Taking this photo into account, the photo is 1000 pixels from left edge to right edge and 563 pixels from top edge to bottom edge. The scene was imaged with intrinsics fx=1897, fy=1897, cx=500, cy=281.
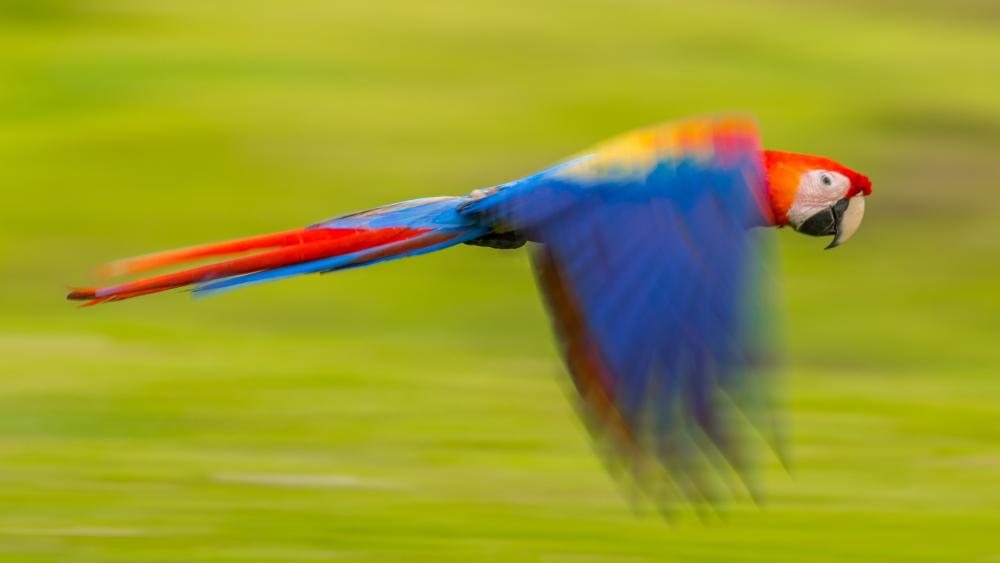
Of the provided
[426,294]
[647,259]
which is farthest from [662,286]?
[426,294]

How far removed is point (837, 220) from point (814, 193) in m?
0.20

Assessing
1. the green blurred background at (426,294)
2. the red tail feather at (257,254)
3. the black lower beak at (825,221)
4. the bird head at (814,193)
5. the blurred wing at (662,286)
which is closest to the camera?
the blurred wing at (662,286)

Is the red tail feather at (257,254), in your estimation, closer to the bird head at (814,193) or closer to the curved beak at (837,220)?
the bird head at (814,193)

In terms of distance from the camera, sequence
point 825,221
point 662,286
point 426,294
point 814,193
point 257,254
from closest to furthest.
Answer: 1. point 662,286
2. point 257,254
3. point 814,193
4. point 825,221
5. point 426,294

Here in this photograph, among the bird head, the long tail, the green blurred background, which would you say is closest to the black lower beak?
the bird head

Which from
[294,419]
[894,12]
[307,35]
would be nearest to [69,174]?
[307,35]

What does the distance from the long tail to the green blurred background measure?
1.15 metres

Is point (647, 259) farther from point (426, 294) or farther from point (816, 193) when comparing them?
point (426, 294)

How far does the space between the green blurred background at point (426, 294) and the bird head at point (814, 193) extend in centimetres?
110

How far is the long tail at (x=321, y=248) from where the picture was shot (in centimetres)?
441

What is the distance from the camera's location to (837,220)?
484 cm

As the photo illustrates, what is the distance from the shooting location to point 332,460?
6602mm

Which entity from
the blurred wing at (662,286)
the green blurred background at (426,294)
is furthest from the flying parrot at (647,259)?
the green blurred background at (426,294)

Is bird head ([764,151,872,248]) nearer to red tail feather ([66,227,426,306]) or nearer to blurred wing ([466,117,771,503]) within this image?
blurred wing ([466,117,771,503])
